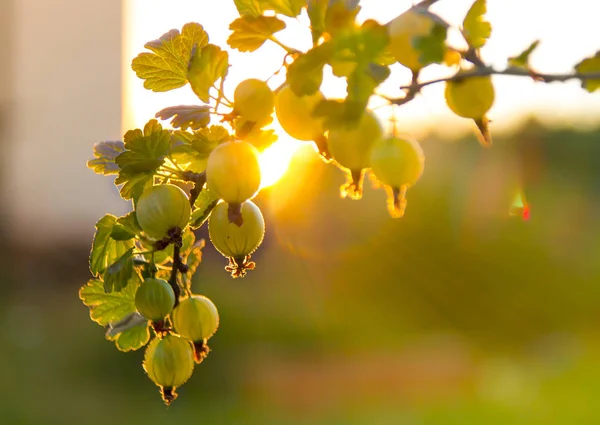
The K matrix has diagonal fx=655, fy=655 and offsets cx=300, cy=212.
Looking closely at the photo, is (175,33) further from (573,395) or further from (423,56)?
(573,395)

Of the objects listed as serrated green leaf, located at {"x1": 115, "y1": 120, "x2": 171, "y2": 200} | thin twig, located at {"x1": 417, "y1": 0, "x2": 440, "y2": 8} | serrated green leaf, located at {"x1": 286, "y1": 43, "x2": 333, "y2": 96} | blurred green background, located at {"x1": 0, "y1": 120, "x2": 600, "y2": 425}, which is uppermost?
thin twig, located at {"x1": 417, "y1": 0, "x2": 440, "y2": 8}

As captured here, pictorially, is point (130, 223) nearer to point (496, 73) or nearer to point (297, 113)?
point (297, 113)

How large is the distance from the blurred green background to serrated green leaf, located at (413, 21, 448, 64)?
6.85m

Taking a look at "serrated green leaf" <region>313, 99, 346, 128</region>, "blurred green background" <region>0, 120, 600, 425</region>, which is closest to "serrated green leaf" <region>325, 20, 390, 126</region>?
"serrated green leaf" <region>313, 99, 346, 128</region>

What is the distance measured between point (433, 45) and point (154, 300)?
0.37 m

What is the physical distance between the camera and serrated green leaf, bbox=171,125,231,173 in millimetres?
619

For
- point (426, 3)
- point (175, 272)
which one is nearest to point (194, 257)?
point (175, 272)

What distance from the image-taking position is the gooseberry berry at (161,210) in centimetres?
60

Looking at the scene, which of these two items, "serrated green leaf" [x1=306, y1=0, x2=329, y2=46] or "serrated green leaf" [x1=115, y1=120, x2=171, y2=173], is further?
"serrated green leaf" [x1=115, y1=120, x2=171, y2=173]

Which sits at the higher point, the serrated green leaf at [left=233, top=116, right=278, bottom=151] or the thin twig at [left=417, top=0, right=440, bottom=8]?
the thin twig at [left=417, top=0, right=440, bottom=8]

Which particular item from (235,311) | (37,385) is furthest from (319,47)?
(37,385)

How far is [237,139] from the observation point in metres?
0.60

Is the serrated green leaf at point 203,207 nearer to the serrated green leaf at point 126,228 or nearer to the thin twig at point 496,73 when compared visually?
the serrated green leaf at point 126,228

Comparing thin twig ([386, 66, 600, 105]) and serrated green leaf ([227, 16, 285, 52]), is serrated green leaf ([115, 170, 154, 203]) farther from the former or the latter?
thin twig ([386, 66, 600, 105])
